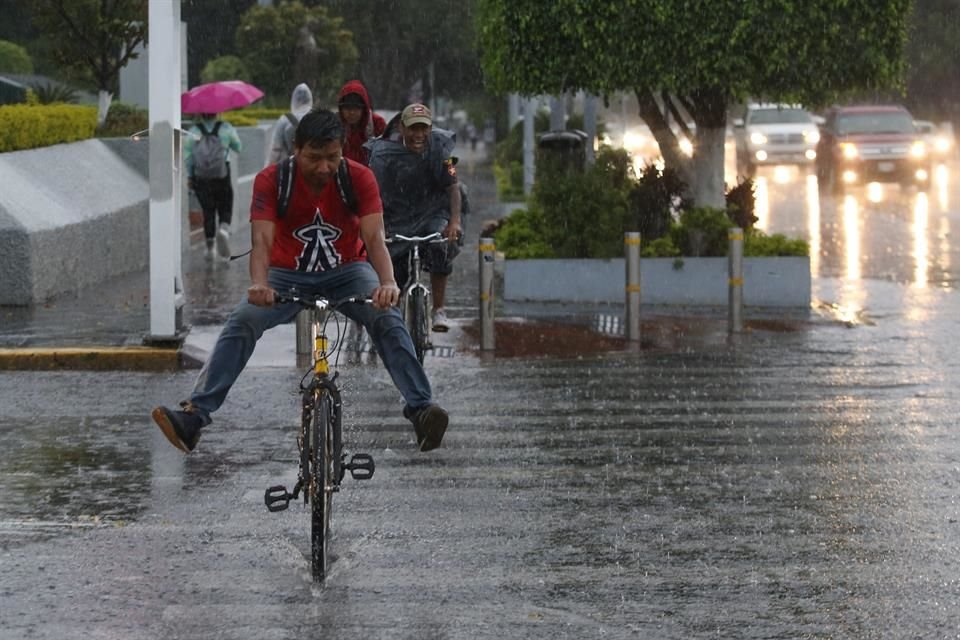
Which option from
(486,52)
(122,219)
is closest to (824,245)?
(486,52)

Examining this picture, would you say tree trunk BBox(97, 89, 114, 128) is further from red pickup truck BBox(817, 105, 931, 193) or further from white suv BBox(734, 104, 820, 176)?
white suv BBox(734, 104, 820, 176)

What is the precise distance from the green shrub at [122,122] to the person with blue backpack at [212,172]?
450cm

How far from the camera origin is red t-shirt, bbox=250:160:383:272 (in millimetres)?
7648

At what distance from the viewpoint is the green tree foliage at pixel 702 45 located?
1673 cm

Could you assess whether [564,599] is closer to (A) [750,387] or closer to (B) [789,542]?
(B) [789,542]

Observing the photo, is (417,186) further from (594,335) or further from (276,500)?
(276,500)

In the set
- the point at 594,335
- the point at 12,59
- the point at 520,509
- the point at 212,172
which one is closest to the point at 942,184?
the point at 12,59

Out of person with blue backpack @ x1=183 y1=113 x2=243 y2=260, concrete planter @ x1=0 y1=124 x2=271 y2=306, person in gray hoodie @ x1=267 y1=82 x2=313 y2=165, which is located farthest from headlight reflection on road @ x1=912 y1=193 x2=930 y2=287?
concrete planter @ x1=0 y1=124 x2=271 y2=306

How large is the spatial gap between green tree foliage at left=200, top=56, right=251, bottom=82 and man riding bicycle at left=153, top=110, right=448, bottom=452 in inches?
1385

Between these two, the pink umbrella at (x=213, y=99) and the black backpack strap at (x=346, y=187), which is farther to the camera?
the pink umbrella at (x=213, y=99)

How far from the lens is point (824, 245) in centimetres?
2470

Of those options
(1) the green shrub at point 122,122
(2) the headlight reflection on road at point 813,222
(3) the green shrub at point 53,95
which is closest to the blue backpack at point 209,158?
(1) the green shrub at point 122,122

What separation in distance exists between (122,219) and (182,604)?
13575 mm

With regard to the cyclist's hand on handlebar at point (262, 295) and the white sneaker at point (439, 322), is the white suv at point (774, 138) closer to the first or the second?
the white sneaker at point (439, 322)
